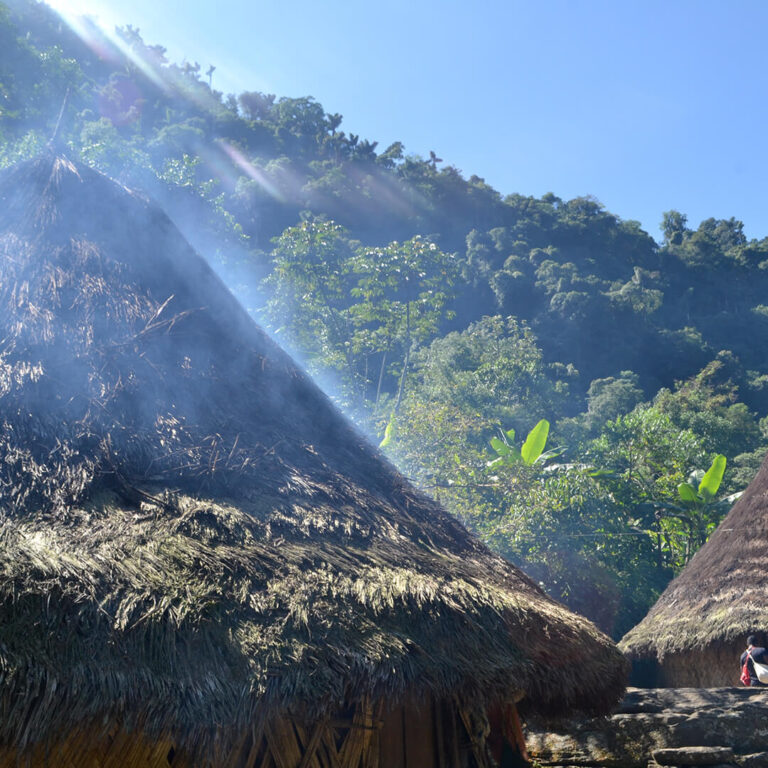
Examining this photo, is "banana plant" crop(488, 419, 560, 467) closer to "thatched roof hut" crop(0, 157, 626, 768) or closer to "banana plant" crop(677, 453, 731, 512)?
"banana plant" crop(677, 453, 731, 512)

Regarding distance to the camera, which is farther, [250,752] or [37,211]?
[37,211]

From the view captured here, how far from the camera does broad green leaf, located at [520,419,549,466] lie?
12.6m

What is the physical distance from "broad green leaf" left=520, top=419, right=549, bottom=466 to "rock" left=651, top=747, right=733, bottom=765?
7.85 m

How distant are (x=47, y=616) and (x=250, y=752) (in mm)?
1180

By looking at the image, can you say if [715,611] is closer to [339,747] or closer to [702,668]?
[702,668]

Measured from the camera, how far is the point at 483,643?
327 cm

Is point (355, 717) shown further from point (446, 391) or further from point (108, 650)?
point (446, 391)

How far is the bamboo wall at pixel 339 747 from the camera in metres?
2.65

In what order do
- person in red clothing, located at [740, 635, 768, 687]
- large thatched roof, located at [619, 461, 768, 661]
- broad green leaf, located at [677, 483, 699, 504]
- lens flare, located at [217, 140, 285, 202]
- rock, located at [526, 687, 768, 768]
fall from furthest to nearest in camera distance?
lens flare, located at [217, 140, 285, 202], broad green leaf, located at [677, 483, 699, 504], large thatched roof, located at [619, 461, 768, 661], person in red clothing, located at [740, 635, 768, 687], rock, located at [526, 687, 768, 768]

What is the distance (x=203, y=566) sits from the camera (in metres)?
2.92

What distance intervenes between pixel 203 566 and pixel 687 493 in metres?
11.1

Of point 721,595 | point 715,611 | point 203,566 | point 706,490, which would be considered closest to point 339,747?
point 203,566

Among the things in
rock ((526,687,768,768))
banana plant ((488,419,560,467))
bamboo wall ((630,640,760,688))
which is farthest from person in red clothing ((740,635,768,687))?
banana plant ((488,419,560,467))

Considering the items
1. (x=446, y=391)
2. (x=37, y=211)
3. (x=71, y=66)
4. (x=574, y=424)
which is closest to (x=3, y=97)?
(x=71, y=66)
